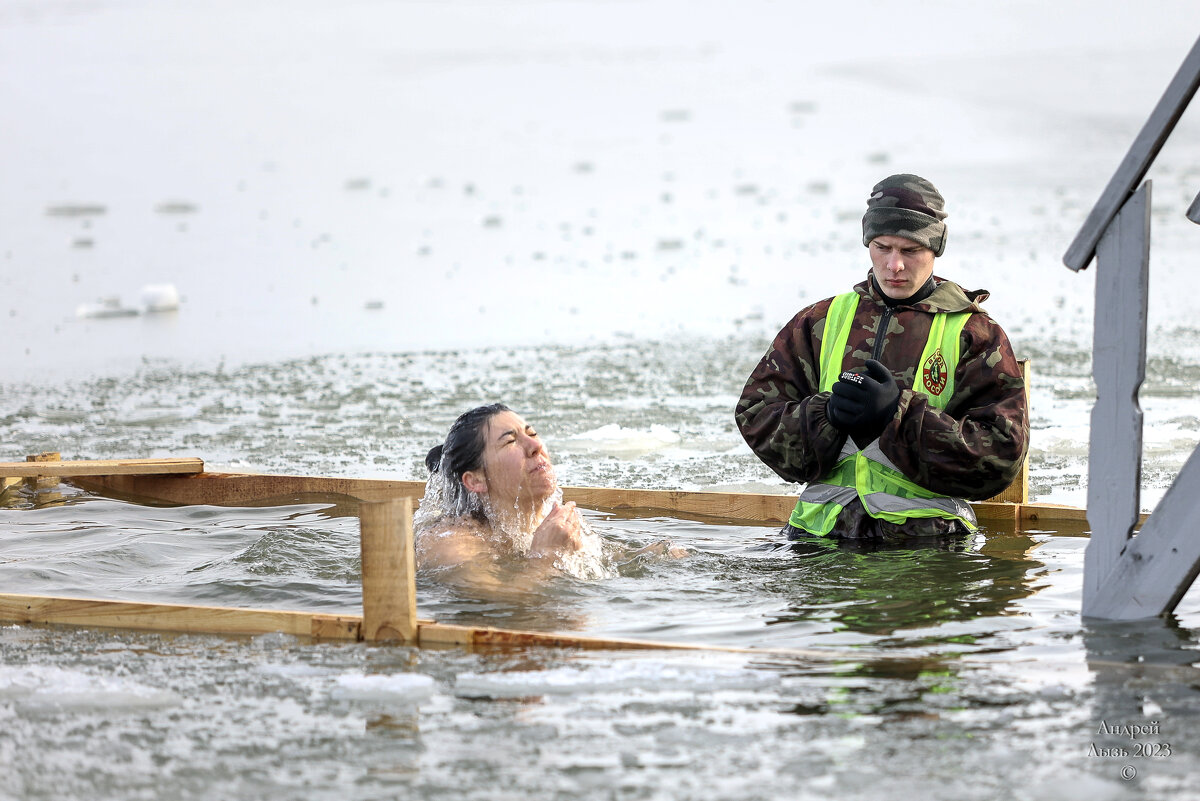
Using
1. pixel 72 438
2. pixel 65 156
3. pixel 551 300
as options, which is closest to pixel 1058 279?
pixel 551 300

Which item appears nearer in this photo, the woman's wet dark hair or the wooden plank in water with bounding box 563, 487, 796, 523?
the woman's wet dark hair

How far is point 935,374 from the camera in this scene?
507cm

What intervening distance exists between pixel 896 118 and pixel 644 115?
4.58 meters

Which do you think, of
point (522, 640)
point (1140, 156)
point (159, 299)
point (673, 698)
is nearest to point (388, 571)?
point (522, 640)

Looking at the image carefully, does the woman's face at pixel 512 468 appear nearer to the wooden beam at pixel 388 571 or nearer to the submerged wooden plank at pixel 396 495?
the submerged wooden plank at pixel 396 495

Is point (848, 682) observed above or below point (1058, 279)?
below

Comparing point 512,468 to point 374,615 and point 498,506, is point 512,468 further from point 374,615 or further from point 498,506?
point 374,615

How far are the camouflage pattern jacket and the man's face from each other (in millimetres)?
74

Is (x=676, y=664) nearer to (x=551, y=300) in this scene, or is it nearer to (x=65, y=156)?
(x=551, y=300)

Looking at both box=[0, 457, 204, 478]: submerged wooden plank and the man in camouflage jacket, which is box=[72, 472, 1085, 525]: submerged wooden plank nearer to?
box=[0, 457, 204, 478]: submerged wooden plank

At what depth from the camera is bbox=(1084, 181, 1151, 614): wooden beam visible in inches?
156

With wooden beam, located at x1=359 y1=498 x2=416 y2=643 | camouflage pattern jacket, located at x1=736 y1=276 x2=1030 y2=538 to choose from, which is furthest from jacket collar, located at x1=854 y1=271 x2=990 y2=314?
wooden beam, located at x1=359 y1=498 x2=416 y2=643

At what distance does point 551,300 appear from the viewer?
14.4 meters

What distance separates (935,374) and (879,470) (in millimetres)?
408
